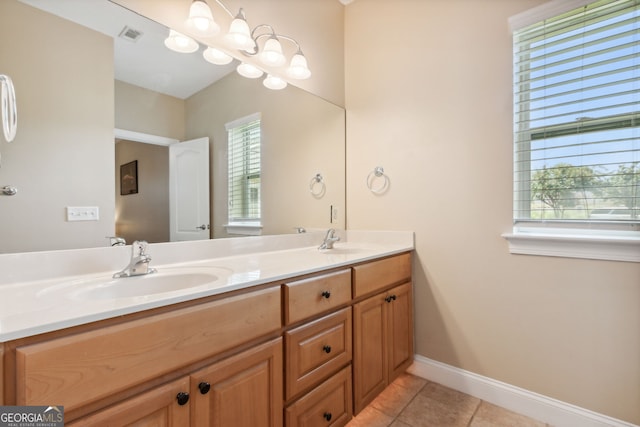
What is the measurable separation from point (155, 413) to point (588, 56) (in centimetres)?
220

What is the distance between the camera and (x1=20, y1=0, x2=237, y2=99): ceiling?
1104 millimetres

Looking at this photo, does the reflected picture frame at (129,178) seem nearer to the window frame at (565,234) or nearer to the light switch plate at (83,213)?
the light switch plate at (83,213)

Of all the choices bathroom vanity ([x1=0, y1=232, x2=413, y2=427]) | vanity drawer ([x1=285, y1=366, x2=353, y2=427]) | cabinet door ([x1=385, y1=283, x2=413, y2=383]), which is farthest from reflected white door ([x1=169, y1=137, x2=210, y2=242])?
cabinet door ([x1=385, y1=283, x2=413, y2=383])

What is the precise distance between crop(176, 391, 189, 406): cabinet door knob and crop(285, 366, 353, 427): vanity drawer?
43 centimetres

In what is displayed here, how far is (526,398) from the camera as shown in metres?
1.54

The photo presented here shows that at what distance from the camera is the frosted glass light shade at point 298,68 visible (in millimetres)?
1799

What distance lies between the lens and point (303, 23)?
1953 millimetres

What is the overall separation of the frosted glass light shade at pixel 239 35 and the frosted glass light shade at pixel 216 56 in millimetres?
72

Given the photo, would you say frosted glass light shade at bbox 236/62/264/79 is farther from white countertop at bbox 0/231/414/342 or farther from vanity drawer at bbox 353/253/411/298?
vanity drawer at bbox 353/253/411/298

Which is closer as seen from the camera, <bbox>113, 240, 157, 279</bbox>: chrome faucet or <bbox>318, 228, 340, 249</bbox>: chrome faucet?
<bbox>113, 240, 157, 279</bbox>: chrome faucet

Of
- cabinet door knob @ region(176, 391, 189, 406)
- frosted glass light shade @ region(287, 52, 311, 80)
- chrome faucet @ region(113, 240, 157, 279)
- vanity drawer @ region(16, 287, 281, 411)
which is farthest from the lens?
frosted glass light shade @ region(287, 52, 311, 80)

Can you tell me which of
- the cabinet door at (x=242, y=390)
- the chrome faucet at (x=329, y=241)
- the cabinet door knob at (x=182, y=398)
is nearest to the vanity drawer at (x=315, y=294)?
the cabinet door at (x=242, y=390)

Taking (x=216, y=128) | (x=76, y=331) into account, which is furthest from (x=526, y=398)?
(x=216, y=128)

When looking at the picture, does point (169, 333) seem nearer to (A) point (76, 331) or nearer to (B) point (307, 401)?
(A) point (76, 331)
